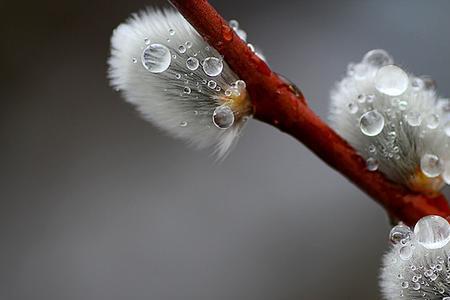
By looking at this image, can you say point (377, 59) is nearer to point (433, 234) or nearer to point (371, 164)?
point (371, 164)

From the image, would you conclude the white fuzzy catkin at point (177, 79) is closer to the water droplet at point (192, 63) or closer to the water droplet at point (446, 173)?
the water droplet at point (192, 63)

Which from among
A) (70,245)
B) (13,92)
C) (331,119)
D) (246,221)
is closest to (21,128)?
(13,92)

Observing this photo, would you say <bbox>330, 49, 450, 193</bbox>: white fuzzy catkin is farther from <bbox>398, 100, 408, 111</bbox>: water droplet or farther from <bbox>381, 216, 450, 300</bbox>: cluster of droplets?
<bbox>381, 216, 450, 300</bbox>: cluster of droplets

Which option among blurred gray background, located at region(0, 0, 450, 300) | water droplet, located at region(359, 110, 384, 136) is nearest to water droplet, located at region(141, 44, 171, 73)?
water droplet, located at region(359, 110, 384, 136)

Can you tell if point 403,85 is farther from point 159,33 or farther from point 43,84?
point 43,84

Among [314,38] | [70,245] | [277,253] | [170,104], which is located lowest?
[70,245]
